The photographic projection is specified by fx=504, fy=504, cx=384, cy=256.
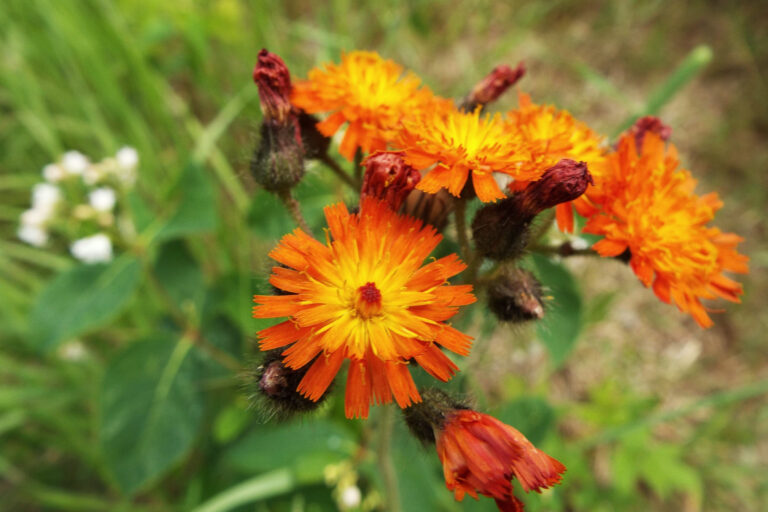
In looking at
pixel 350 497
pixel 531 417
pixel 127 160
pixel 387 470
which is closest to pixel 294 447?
pixel 350 497

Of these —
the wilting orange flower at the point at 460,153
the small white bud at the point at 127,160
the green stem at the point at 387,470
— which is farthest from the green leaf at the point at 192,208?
the wilting orange flower at the point at 460,153

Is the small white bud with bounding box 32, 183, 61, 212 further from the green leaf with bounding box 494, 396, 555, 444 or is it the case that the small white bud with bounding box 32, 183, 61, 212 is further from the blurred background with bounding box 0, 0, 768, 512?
the green leaf with bounding box 494, 396, 555, 444

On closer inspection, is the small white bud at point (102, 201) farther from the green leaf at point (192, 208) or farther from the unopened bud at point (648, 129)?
the unopened bud at point (648, 129)

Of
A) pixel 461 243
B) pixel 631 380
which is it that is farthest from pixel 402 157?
pixel 631 380

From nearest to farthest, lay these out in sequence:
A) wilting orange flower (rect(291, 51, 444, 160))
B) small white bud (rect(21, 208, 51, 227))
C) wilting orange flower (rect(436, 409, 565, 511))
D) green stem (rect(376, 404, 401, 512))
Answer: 1. wilting orange flower (rect(436, 409, 565, 511))
2. wilting orange flower (rect(291, 51, 444, 160))
3. green stem (rect(376, 404, 401, 512))
4. small white bud (rect(21, 208, 51, 227))

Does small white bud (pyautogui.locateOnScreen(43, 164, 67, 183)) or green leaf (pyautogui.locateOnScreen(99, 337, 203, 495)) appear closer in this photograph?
green leaf (pyautogui.locateOnScreen(99, 337, 203, 495))

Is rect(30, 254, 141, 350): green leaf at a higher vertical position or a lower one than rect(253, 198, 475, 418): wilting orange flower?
higher

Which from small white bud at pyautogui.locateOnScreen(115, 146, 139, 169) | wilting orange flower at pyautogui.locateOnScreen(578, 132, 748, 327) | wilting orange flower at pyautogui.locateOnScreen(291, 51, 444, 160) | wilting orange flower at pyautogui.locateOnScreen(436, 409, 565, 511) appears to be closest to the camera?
wilting orange flower at pyautogui.locateOnScreen(436, 409, 565, 511)

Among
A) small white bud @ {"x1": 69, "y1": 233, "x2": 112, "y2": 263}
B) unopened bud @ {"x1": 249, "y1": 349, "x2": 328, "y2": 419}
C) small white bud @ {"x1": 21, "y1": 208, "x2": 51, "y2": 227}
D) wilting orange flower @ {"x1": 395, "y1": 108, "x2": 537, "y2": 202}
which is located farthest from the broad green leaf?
small white bud @ {"x1": 21, "y1": 208, "x2": 51, "y2": 227}

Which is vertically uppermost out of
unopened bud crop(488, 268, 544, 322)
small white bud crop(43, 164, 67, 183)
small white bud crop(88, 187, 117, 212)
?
small white bud crop(43, 164, 67, 183)
